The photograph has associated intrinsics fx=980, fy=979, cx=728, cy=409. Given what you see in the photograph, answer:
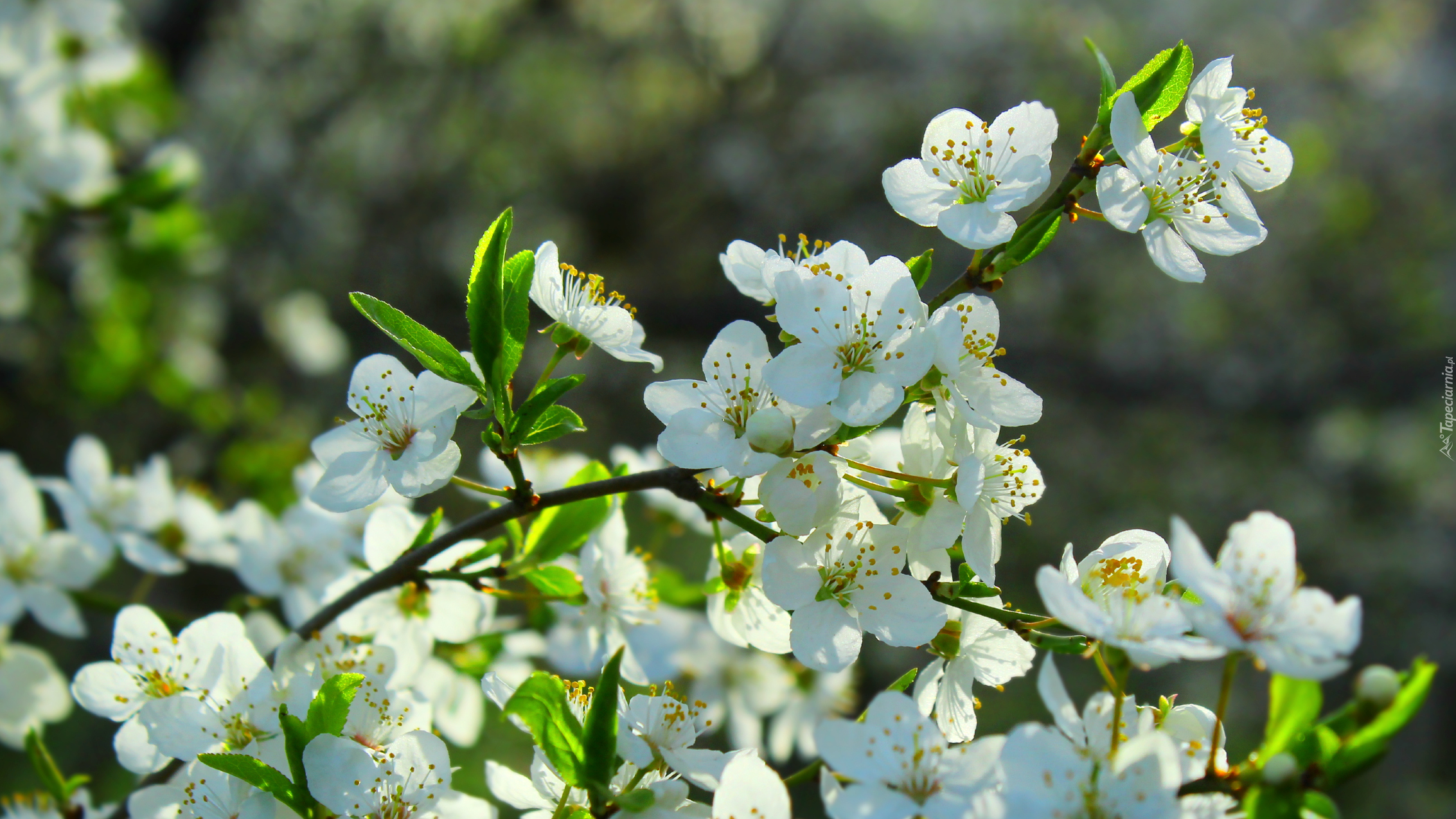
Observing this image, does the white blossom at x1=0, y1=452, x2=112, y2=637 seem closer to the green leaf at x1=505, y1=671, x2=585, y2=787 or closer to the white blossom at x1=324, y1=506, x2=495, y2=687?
the white blossom at x1=324, y1=506, x2=495, y2=687

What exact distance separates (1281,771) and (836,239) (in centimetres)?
375

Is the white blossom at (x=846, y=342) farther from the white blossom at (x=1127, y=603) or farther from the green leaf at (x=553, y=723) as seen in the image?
the green leaf at (x=553, y=723)

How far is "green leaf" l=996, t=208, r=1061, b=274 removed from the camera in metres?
0.90

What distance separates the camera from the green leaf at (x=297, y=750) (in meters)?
0.78

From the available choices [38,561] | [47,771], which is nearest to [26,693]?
[38,561]

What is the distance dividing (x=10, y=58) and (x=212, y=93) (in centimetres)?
252

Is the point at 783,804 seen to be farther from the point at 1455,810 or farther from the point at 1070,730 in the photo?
the point at 1455,810

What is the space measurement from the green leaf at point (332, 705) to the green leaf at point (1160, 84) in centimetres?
84

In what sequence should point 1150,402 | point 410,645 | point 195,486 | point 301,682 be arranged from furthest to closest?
point 1150,402
point 195,486
point 410,645
point 301,682

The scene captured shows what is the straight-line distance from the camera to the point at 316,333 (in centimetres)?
462

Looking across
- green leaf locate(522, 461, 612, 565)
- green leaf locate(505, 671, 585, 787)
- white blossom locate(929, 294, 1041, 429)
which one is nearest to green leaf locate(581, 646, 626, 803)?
green leaf locate(505, 671, 585, 787)

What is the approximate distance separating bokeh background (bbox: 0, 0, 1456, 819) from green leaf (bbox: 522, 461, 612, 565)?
A: 2778 mm

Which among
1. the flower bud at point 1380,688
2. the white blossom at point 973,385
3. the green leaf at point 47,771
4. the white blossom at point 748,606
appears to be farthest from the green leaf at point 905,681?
the green leaf at point 47,771

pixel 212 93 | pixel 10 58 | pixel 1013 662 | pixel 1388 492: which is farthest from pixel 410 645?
pixel 1388 492
